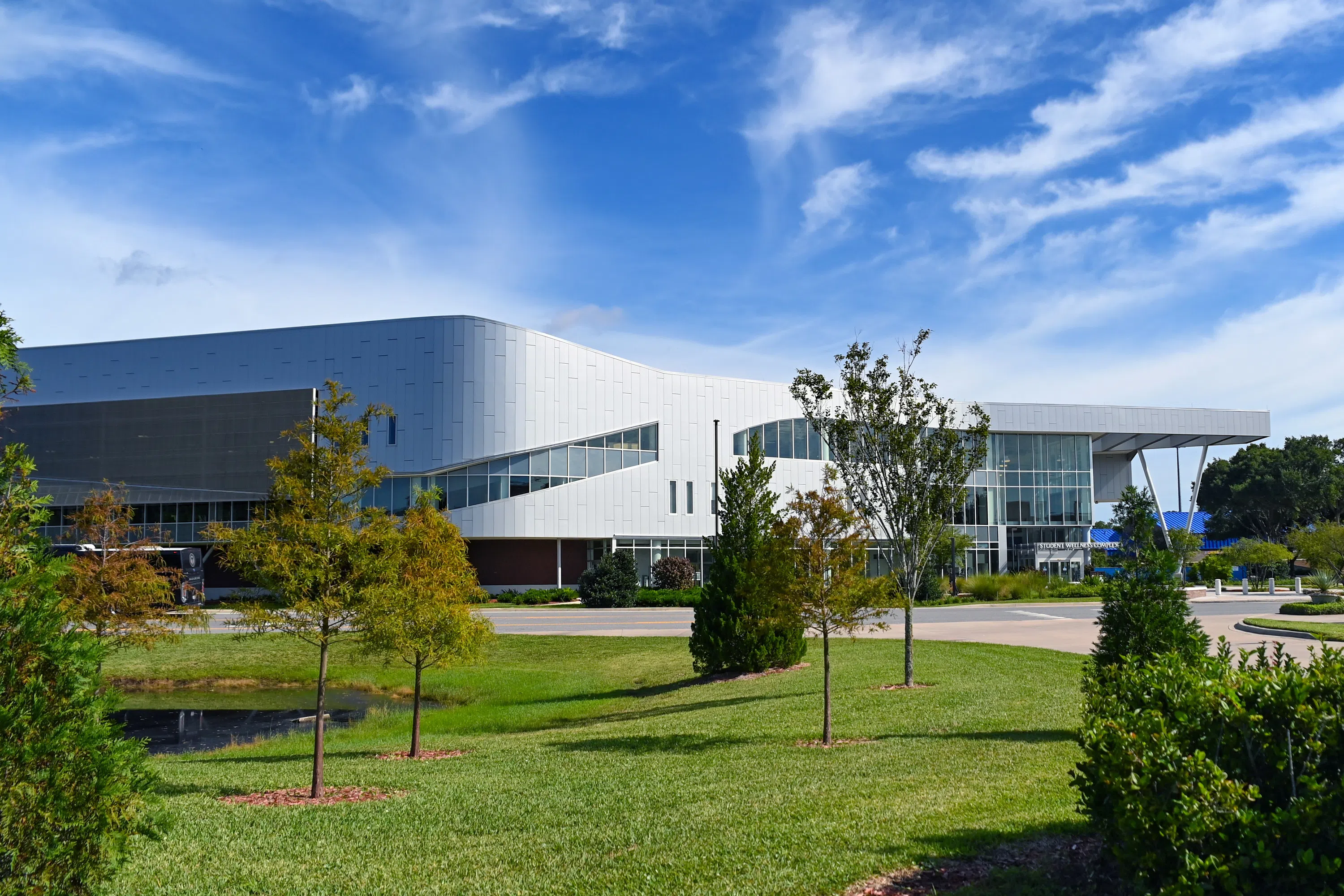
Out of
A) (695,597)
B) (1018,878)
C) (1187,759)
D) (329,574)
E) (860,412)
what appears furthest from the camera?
(695,597)

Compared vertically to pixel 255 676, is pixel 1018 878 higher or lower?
higher

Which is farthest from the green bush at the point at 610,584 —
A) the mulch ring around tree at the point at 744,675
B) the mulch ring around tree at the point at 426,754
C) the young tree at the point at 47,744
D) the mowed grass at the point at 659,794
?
the young tree at the point at 47,744

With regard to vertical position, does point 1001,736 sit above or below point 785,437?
below

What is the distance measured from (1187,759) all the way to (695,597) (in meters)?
41.8

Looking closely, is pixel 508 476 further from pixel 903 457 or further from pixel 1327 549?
pixel 1327 549

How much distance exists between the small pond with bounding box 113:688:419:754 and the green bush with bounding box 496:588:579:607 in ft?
74.4

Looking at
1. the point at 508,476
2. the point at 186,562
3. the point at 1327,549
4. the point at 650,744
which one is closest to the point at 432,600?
the point at 650,744

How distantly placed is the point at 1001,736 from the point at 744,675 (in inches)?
401

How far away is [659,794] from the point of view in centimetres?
998

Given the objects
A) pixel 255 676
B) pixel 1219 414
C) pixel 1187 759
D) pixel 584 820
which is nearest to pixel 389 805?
pixel 584 820

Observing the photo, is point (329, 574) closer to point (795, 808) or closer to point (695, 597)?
point (795, 808)

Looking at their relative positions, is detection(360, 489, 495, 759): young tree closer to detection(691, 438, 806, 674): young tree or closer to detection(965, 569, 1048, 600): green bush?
detection(691, 438, 806, 674): young tree

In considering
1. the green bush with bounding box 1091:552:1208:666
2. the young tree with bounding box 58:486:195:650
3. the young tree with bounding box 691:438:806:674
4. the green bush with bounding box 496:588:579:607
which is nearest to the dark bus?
the green bush with bounding box 496:588:579:607

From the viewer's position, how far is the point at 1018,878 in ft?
20.6
